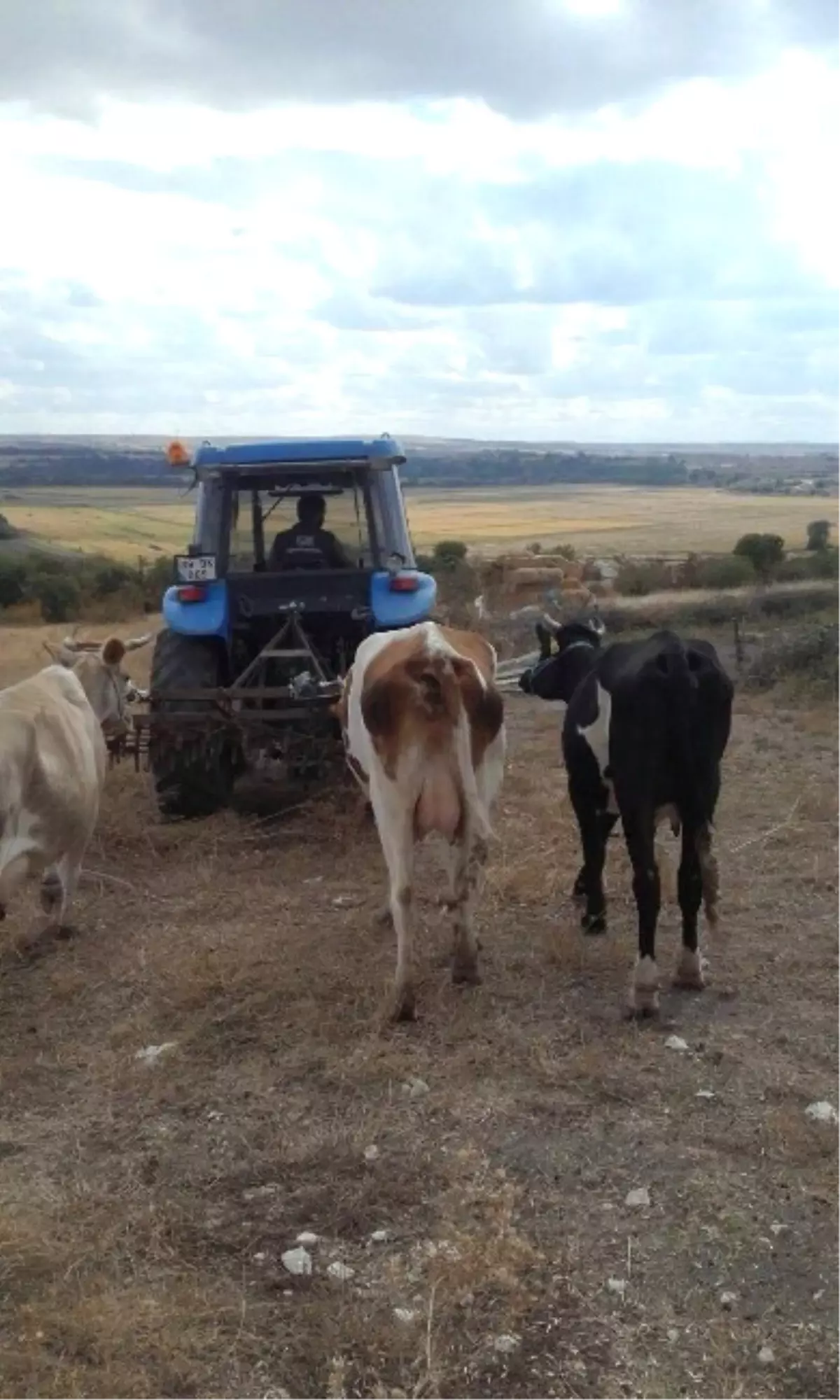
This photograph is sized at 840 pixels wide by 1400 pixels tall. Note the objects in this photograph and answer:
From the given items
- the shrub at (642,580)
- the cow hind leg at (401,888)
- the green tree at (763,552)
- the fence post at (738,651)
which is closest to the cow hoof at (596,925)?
the cow hind leg at (401,888)

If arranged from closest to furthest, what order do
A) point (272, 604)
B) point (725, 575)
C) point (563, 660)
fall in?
point (563, 660), point (272, 604), point (725, 575)

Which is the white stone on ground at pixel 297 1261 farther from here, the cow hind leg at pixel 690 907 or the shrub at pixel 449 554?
the shrub at pixel 449 554

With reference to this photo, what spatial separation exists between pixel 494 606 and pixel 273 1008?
18.9 meters

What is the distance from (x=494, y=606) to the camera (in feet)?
80.5

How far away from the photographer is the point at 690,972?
5992 mm

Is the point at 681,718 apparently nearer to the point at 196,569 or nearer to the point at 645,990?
the point at 645,990

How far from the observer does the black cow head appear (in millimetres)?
7227

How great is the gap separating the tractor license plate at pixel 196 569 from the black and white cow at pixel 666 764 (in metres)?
3.56

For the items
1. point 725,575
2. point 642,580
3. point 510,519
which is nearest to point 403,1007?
point 642,580

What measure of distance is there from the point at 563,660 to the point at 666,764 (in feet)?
5.09

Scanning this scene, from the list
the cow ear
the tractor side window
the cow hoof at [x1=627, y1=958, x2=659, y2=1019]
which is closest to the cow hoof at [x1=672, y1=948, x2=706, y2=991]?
the cow hoof at [x1=627, y1=958, x2=659, y2=1019]

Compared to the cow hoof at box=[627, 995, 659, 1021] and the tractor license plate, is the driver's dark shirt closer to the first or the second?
the tractor license plate

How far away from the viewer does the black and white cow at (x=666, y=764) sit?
576 cm

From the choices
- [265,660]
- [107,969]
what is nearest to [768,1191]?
[107,969]
